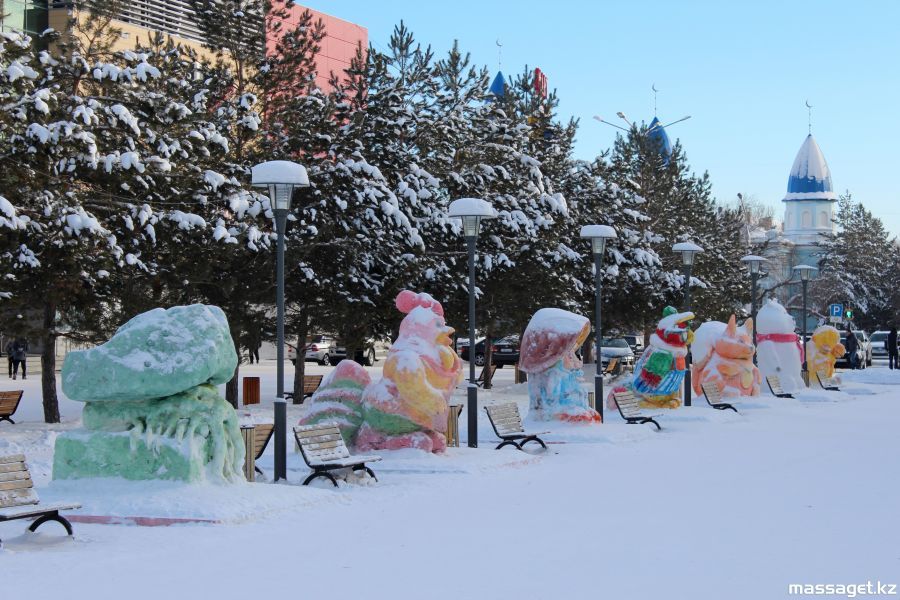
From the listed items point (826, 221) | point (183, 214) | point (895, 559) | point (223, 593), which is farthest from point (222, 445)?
point (826, 221)

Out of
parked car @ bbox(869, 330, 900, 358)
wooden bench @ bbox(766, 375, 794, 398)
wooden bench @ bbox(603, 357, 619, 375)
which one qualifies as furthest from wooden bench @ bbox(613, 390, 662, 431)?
parked car @ bbox(869, 330, 900, 358)

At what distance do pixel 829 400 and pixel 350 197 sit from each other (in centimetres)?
1384

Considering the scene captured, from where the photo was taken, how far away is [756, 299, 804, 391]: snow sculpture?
31.7 metres

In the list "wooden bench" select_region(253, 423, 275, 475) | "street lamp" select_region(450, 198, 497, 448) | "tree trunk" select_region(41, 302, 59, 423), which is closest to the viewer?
"wooden bench" select_region(253, 423, 275, 475)

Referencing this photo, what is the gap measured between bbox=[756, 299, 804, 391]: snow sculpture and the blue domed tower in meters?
71.0

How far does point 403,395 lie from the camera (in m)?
15.7

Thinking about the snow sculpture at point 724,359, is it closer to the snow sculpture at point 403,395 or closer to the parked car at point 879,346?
the snow sculpture at point 403,395

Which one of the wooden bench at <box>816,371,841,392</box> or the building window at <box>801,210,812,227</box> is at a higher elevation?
the building window at <box>801,210,812,227</box>

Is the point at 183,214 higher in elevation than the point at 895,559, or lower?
higher

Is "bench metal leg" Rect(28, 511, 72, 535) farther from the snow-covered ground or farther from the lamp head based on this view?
the lamp head

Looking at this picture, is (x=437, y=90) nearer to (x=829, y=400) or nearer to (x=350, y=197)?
(x=350, y=197)

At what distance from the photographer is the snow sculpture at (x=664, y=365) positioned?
2344 cm

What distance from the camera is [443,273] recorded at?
91.6 ft

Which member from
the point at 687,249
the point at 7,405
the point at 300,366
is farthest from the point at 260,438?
the point at 687,249
